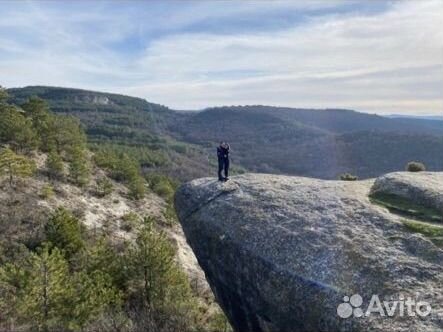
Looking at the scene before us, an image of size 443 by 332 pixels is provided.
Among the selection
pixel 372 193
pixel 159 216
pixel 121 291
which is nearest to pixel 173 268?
pixel 121 291

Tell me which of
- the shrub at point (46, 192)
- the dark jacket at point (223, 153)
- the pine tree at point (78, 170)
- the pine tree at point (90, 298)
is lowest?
the pine tree at point (90, 298)

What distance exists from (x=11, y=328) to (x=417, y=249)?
17.7 metres

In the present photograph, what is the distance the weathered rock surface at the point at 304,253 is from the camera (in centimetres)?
1655

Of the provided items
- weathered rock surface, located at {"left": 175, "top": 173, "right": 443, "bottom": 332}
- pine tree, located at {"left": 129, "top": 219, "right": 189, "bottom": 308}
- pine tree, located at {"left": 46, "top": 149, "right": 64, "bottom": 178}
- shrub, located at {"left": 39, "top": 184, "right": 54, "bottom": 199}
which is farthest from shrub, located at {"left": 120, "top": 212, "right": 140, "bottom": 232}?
weathered rock surface, located at {"left": 175, "top": 173, "right": 443, "bottom": 332}

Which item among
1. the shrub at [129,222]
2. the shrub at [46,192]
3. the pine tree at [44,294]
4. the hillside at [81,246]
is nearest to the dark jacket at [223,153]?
the hillside at [81,246]

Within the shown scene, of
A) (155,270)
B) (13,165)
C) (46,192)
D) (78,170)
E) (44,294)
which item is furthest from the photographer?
(78,170)

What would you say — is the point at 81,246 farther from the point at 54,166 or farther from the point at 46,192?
the point at 54,166

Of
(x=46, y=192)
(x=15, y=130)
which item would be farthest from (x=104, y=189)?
(x=15, y=130)

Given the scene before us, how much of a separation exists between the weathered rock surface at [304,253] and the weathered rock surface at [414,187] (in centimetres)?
27

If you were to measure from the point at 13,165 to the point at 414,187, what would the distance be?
38.9m

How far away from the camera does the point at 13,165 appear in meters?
46.5

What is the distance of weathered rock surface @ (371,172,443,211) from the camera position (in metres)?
21.4

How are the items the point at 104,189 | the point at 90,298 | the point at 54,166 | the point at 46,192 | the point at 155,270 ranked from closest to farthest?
1. the point at 90,298
2. the point at 155,270
3. the point at 46,192
4. the point at 54,166
5. the point at 104,189

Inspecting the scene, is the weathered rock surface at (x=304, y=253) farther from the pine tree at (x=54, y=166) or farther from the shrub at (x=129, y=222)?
the pine tree at (x=54, y=166)
